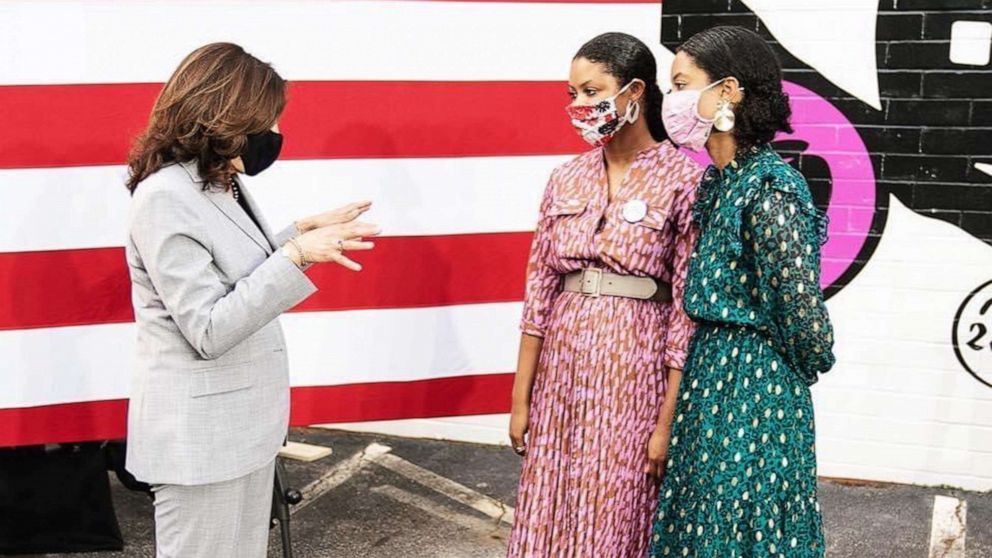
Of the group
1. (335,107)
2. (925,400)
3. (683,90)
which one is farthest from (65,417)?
(925,400)

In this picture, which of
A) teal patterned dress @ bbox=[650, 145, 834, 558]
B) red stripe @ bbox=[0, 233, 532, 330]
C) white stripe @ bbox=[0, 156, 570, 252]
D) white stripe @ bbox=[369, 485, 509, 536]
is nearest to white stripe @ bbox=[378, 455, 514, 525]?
white stripe @ bbox=[369, 485, 509, 536]

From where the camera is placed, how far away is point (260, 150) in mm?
2131

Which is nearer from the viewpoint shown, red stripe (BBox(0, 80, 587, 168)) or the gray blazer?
the gray blazer

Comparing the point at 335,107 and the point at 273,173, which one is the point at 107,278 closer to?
the point at 273,173

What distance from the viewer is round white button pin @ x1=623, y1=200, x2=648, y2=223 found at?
7.50ft

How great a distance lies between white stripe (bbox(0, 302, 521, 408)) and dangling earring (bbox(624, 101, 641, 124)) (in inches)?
39.5

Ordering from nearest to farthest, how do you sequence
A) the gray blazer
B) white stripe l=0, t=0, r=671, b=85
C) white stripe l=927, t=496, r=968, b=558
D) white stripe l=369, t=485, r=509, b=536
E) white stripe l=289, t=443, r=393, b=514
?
the gray blazer
white stripe l=0, t=0, r=671, b=85
white stripe l=927, t=496, r=968, b=558
white stripe l=369, t=485, r=509, b=536
white stripe l=289, t=443, r=393, b=514

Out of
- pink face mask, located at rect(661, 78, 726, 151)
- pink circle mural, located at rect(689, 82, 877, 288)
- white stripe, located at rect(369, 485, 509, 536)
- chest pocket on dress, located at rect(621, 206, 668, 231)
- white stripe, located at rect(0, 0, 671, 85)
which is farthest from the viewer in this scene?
pink circle mural, located at rect(689, 82, 877, 288)

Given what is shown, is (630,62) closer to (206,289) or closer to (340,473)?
(206,289)

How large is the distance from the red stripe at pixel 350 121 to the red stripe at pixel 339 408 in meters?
0.73

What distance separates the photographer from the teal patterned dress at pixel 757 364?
6.55ft

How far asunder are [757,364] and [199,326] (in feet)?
3.79

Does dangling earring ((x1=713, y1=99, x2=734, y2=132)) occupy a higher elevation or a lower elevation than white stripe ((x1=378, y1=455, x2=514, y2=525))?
higher

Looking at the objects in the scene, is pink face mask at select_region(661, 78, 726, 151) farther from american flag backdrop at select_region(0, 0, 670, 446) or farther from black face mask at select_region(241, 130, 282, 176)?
american flag backdrop at select_region(0, 0, 670, 446)
